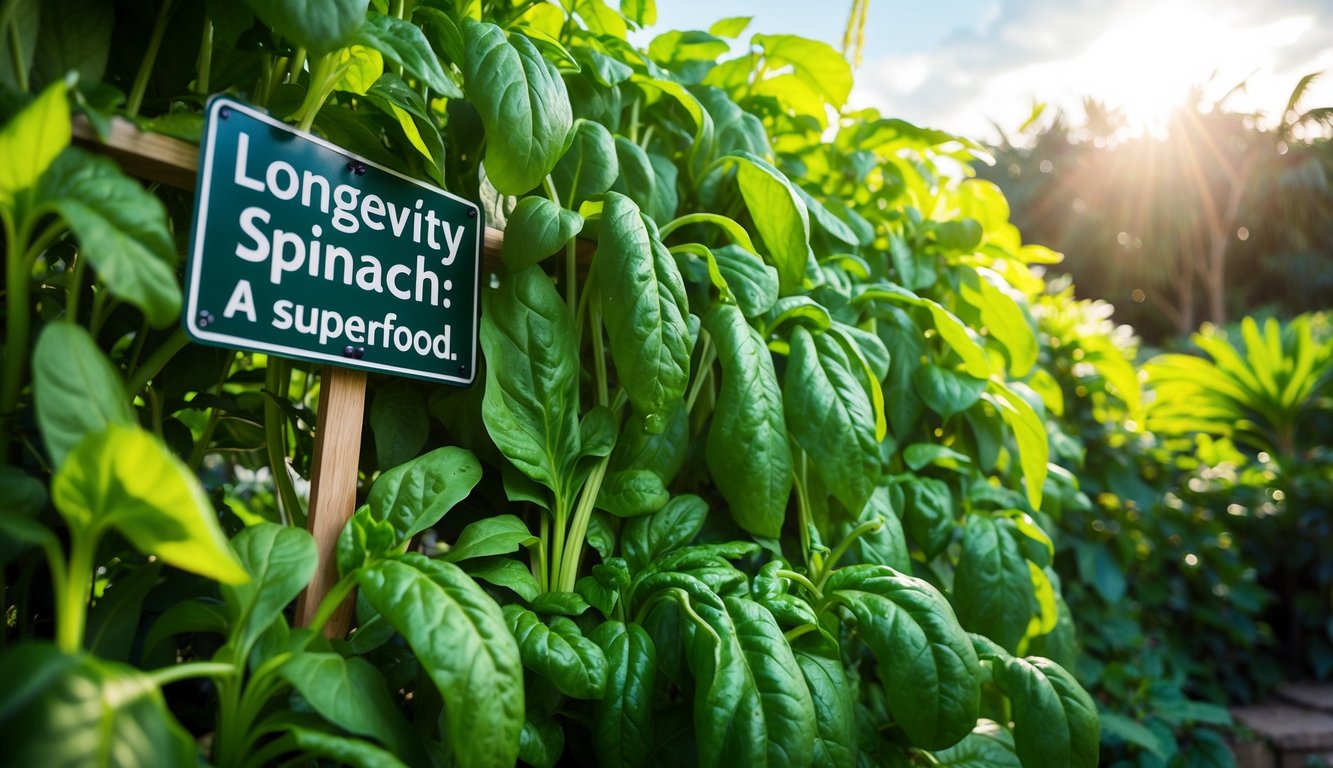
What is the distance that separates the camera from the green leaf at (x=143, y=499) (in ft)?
1.32

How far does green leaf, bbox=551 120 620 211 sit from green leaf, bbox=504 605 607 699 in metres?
0.44

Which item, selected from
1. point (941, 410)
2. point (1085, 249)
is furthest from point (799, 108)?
point (1085, 249)

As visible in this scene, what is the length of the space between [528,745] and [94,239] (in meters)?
0.49

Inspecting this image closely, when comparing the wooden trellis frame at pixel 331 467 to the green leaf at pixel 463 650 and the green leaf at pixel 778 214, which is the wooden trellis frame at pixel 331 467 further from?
the green leaf at pixel 778 214

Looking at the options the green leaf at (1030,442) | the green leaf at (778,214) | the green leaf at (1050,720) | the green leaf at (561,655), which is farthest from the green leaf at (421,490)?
the green leaf at (1030,442)

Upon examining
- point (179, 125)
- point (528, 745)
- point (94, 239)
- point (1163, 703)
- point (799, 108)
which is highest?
point (799, 108)

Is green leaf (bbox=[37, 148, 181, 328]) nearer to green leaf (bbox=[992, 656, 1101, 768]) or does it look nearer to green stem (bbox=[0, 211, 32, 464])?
green stem (bbox=[0, 211, 32, 464])

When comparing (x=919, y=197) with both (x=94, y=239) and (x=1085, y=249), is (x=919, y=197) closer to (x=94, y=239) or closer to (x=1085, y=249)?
(x=94, y=239)

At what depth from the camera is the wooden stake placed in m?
0.65

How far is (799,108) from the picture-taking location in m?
1.18

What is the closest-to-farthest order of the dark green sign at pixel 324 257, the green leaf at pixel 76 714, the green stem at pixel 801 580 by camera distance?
the green leaf at pixel 76 714 → the dark green sign at pixel 324 257 → the green stem at pixel 801 580

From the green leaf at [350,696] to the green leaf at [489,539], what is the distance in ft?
0.42

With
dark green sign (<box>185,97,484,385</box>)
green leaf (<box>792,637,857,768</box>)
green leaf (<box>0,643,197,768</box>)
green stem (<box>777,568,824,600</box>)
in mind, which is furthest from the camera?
green stem (<box>777,568,824,600</box>)

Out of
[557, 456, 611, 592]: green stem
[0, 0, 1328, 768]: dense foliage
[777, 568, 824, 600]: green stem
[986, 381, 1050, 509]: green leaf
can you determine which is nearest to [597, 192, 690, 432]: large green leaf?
[0, 0, 1328, 768]: dense foliage
